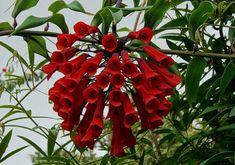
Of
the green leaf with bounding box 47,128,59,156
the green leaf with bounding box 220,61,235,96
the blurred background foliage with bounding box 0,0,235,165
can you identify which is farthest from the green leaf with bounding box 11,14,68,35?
the green leaf with bounding box 47,128,59,156

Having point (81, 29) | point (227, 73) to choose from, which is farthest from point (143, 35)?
point (227, 73)

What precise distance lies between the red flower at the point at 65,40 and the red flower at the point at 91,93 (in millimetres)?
165

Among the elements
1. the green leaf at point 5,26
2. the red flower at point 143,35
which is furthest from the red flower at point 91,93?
the green leaf at point 5,26

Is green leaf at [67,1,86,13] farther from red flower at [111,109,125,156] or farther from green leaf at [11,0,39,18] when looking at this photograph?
red flower at [111,109,125,156]

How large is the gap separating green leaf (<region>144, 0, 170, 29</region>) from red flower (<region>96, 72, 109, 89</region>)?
37 cm

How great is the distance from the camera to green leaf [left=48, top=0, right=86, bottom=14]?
1560 millimetres

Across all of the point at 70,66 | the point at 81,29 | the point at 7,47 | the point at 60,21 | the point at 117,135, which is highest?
the point at 7,47

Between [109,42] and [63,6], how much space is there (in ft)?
1.25

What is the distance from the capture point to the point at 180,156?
205cm

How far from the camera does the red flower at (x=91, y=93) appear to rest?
129 cm

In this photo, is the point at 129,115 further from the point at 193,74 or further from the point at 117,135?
the point at 193,74

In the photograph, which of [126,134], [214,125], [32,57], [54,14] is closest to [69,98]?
[126,134]

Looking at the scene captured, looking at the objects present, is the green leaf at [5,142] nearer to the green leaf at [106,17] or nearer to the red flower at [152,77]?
the green leaf at [106,17]

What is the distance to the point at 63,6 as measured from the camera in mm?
1641
